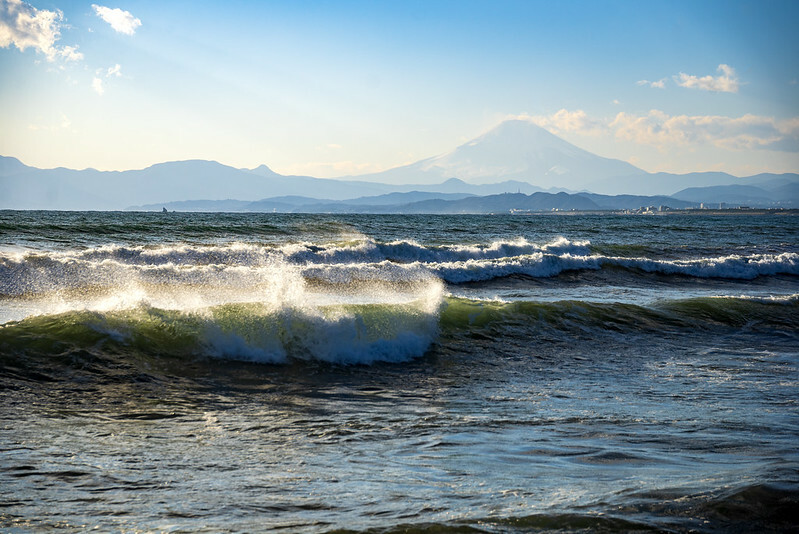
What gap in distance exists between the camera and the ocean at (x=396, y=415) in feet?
15.2

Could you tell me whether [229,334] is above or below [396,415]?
above

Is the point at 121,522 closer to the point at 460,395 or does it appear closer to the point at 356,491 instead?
the point at 356,491

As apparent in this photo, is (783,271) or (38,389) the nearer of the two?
(38,389)

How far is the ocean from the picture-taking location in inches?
182

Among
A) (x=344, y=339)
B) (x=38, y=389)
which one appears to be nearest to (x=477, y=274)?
(x=344, y=339)

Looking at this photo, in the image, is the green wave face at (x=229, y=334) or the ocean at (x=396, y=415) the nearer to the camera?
the ocean at (x=396, y=415)

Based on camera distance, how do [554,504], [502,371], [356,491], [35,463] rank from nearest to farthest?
[554,504], [356,491], [35,463], [502,371]

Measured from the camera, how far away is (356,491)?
5.03 meters

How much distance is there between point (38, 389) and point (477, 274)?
17.9 meters

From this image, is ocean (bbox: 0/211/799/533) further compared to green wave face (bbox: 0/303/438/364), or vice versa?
green wave face (bbox: 0/303/438/364)

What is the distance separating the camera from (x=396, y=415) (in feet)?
24.8

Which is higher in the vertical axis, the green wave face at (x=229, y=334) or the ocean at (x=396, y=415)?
the green wave face at (x=229, y=334)

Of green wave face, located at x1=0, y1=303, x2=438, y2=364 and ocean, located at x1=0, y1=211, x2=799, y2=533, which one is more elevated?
green wave face, located at x1=0, y1=303, x2=438, y2=364

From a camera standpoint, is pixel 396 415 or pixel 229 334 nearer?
pixel 396 415
